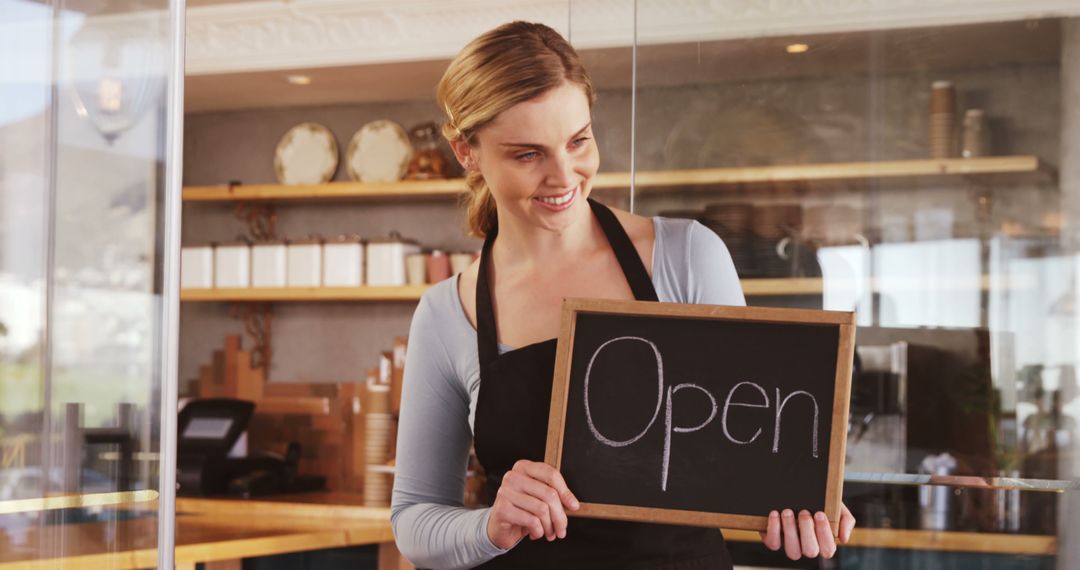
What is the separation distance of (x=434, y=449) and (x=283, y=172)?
10.9 ft

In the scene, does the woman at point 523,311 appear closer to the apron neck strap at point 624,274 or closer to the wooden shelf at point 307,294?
the apron neck strap at point 624,274

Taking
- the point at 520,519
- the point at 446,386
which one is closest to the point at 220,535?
the point at 446,386

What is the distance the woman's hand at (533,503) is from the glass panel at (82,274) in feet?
1.59

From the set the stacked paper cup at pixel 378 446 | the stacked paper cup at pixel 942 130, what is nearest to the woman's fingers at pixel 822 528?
the stacked paper cup at pixel 942 130

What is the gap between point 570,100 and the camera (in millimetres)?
1177

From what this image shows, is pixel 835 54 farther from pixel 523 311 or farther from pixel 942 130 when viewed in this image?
pixel 523 311

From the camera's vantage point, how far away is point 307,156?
4426 millimetres

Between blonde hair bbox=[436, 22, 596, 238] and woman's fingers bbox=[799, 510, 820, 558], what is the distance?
1.72 ft

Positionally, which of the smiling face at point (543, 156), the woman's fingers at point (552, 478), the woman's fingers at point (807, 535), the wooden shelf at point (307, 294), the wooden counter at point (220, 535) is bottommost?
the wooden counter at point (220, 535)

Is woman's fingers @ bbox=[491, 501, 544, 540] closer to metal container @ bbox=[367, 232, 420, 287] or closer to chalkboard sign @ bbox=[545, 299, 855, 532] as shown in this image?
chalkboard sign @ bbox=[545, 299, 855, 532]

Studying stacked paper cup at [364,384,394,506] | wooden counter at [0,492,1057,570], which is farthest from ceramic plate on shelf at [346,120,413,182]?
wooden counter at [0,492,1057,570]

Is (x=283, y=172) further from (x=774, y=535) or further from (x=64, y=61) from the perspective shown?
(x=774, y=535)

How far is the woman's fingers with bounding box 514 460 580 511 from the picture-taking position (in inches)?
42.7

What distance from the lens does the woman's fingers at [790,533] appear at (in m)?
1.06
